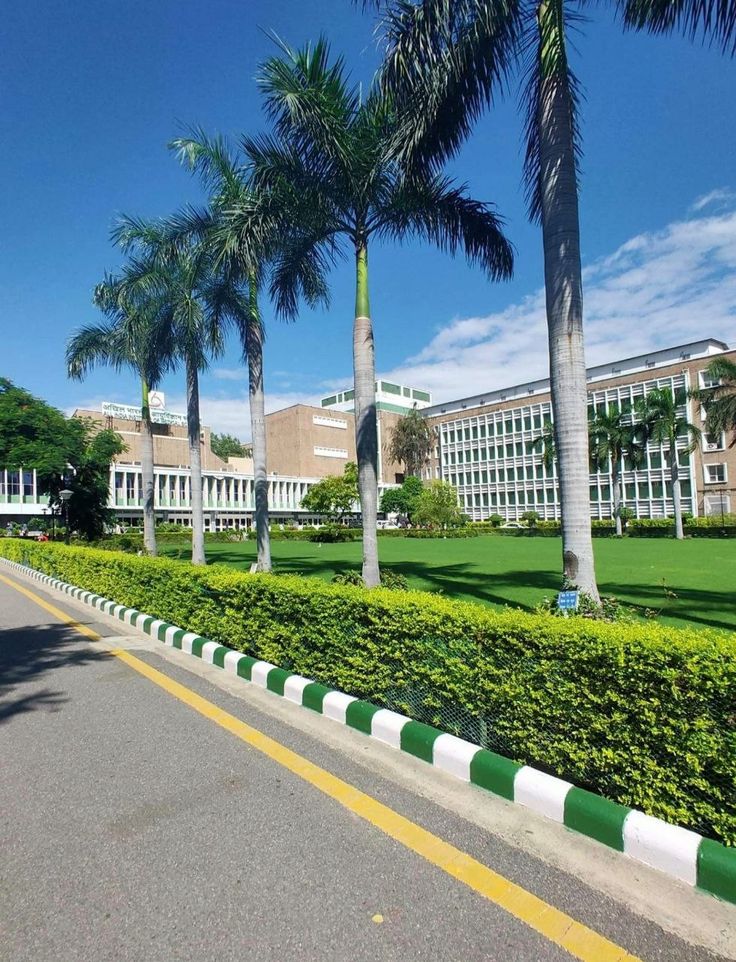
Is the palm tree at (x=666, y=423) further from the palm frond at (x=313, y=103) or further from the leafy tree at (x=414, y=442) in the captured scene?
the leafy tree at (x=414, y=442)

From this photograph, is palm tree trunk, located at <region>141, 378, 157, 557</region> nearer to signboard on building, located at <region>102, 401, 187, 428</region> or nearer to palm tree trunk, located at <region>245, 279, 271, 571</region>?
palm tree trunk, located at <region>245, 279, 271, 571</region>

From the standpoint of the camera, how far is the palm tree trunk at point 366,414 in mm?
10219

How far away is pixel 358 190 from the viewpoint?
10.8m

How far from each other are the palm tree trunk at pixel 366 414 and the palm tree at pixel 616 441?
34.5 metres

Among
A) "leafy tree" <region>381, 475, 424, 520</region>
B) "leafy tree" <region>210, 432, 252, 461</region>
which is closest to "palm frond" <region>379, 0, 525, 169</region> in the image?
"leafy tree" <region>381, 475, 424, 520</region>

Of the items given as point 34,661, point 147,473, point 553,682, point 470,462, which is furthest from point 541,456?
point 553,682

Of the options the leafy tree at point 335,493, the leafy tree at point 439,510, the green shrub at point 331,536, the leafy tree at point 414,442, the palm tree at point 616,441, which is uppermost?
the leafy tree at point 414,442

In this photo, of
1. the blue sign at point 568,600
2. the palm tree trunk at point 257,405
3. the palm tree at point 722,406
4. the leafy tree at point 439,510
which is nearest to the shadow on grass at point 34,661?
the blue sign at point 568,600

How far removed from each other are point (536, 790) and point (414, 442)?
3077 inches

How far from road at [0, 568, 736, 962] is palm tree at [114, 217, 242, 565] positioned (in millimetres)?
12887

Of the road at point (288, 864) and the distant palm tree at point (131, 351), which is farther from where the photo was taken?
the distant palm tree at point (131, 351)

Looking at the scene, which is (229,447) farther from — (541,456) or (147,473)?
(147,473)

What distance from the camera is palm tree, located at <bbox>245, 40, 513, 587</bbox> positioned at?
388 inches

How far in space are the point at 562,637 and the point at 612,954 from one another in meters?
1.63
